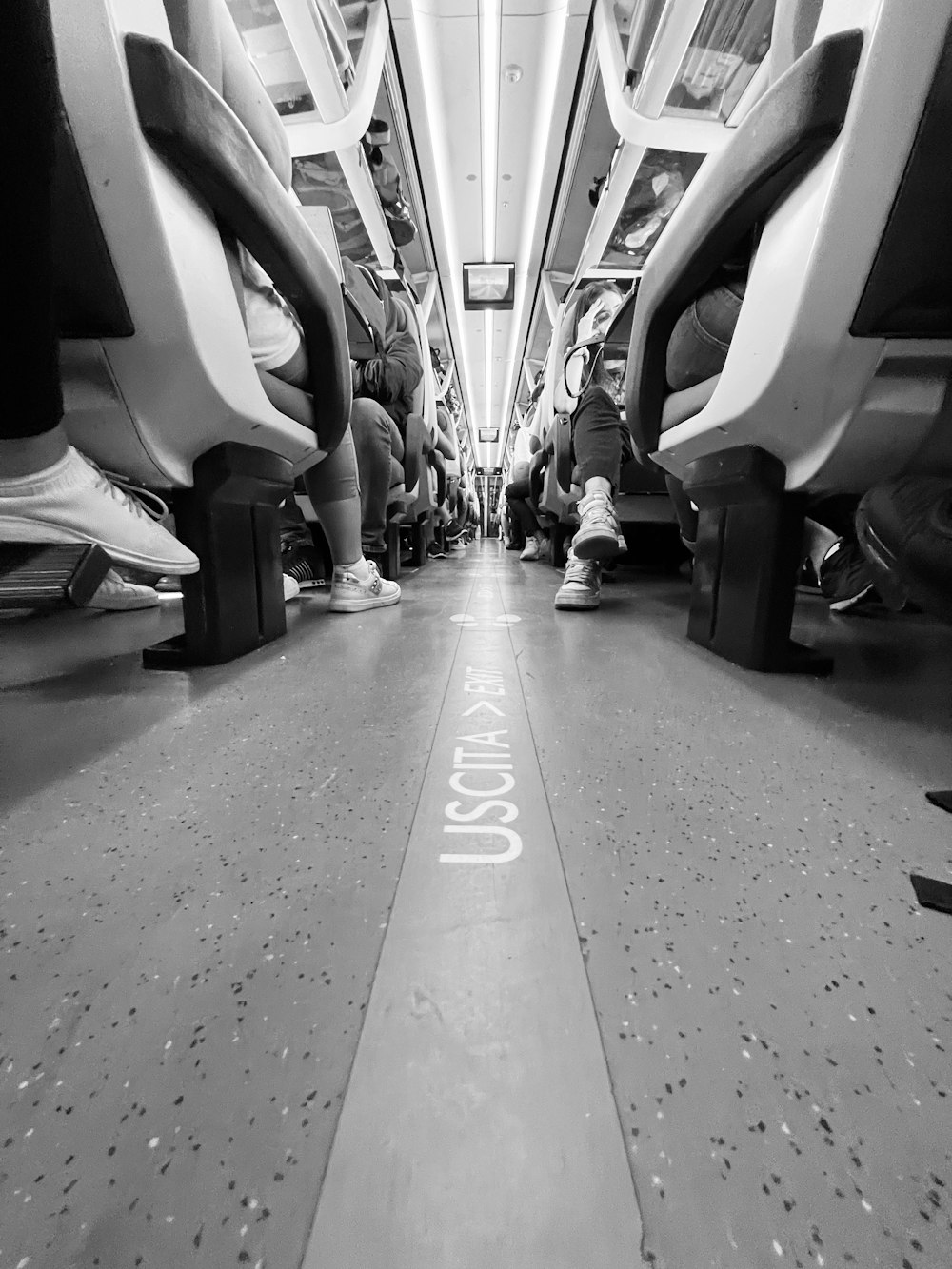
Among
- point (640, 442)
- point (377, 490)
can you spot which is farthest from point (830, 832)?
point (377, 490)

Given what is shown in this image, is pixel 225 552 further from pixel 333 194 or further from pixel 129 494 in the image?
pixel 333 194

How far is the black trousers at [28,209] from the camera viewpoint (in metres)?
0.41

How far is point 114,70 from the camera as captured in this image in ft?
1.82

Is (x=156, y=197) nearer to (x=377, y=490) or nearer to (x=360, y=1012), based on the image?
(x=360, y=1012)

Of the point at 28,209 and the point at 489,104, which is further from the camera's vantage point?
the point at 489,104

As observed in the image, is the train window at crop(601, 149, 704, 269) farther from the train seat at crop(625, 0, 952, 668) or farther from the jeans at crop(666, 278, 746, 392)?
the train seat at crop(625, 0, 952, 668)

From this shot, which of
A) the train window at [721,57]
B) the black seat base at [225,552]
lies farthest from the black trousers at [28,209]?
the train window at [721,57]

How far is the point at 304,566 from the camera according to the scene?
7.02ft

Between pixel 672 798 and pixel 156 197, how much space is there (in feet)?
2.69

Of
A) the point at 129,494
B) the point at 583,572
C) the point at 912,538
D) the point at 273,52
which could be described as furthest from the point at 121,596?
the point at 273,52

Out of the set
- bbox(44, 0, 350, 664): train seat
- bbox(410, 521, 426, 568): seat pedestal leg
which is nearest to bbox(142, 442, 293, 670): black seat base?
bbox(44, 0, 350, 664): train seat

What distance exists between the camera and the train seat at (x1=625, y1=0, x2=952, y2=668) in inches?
20.5

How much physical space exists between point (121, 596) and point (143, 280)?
1061 mm

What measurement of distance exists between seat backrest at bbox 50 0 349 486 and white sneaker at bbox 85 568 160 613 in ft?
2.68
